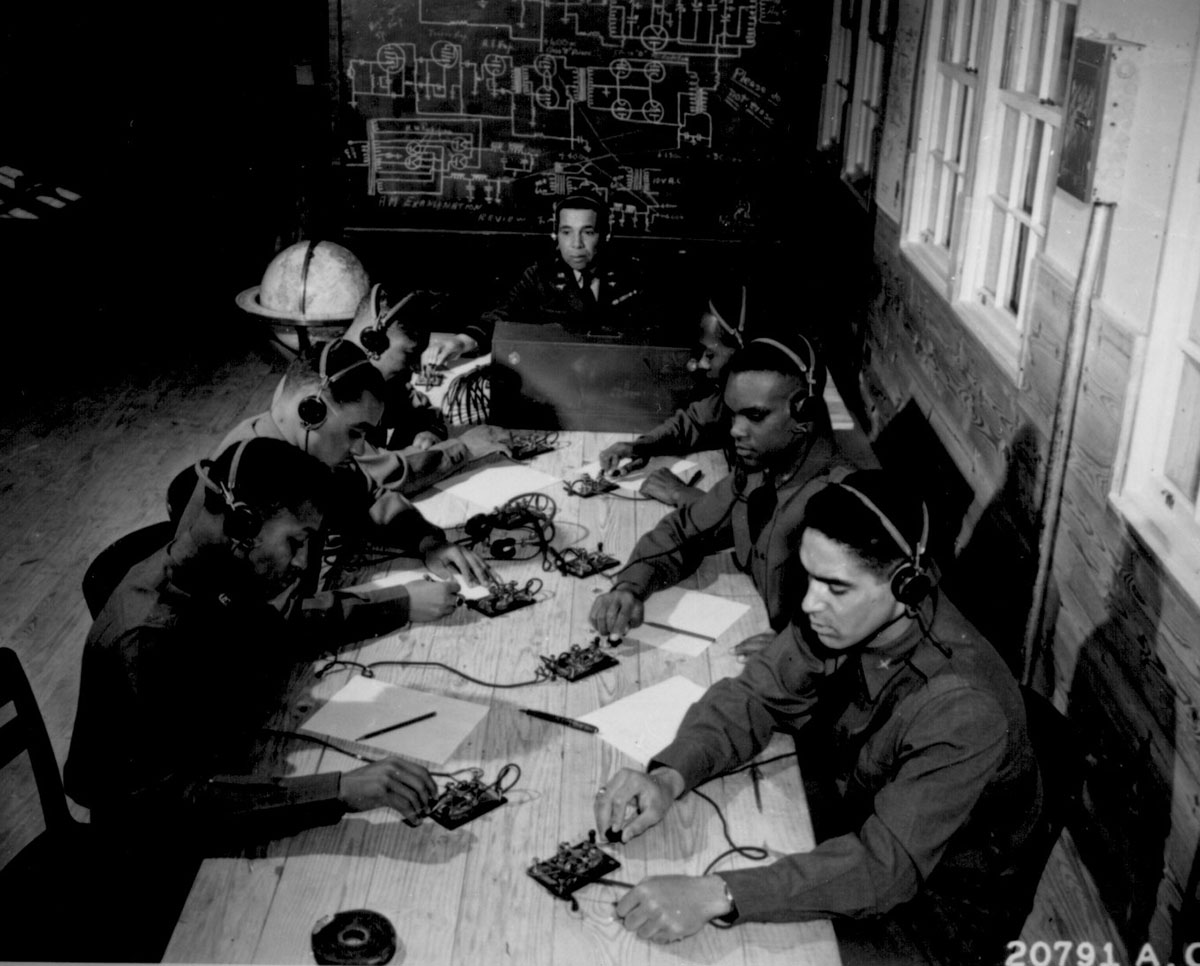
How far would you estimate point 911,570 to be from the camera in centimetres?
225

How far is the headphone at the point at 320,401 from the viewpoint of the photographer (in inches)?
132

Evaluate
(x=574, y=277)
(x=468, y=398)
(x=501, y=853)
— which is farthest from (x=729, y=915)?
(x=574, y=277)

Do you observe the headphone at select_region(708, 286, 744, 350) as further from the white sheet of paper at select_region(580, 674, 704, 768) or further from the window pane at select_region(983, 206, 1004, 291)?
the white sheet of paper at select_region(580, 674, 704, 768)

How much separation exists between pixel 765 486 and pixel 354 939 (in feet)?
5.94

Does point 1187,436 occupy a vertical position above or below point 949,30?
below

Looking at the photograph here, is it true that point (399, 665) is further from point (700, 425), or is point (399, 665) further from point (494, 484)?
point (700, 425)

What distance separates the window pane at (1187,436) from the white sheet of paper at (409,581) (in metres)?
1.72

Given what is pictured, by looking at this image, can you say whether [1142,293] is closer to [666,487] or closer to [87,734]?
[666,487]

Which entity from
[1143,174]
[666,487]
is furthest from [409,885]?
[1143,174]

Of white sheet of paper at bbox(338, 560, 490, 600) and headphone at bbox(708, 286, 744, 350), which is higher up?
headphone at bbox(708, 286, 744, 350)

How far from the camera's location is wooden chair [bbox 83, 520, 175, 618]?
2.83m

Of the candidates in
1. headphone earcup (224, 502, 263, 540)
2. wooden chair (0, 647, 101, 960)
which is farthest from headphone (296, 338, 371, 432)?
wooden chair (0, 647, 101, 960)

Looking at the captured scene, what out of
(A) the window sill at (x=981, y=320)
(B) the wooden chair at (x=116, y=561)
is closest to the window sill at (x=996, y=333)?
(A) the window sill at (x=981, y=320)

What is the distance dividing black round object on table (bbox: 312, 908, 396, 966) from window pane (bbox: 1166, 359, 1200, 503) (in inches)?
78.3
